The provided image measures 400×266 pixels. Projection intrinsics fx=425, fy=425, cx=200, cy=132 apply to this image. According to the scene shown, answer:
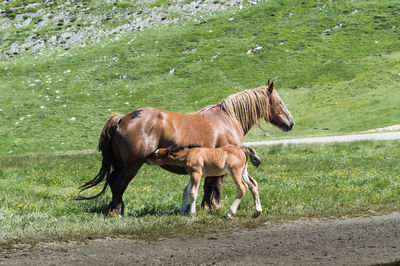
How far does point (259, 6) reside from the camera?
3063 inches

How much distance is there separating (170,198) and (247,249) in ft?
15.5

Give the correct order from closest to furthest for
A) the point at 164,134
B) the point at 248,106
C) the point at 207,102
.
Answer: the point at 164,134 < the point at 248,106 < the point at 207,102

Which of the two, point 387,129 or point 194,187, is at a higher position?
point 194,187

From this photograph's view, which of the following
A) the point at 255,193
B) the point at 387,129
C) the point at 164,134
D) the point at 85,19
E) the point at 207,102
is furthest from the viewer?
the point at 85,19

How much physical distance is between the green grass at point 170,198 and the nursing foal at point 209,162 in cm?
55

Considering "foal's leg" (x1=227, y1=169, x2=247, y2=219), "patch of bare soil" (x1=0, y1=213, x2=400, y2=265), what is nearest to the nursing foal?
"foal's leg" (x1=227, y1=169, x2=247, y2=219)

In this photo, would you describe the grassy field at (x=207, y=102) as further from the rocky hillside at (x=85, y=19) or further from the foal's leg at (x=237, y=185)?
the rocky hillside at (x=85, y=19)

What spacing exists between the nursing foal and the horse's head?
2.31 m

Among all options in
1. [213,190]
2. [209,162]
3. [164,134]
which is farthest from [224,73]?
[209,162]

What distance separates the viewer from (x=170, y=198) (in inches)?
459

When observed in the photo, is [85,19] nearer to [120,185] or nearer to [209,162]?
[120,185]

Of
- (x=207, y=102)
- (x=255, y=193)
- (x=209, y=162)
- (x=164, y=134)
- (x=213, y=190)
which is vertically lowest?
(x=207, y=102)

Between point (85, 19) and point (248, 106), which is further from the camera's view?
point (85, 19)

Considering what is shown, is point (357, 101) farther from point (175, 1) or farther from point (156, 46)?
point (175, 1)
